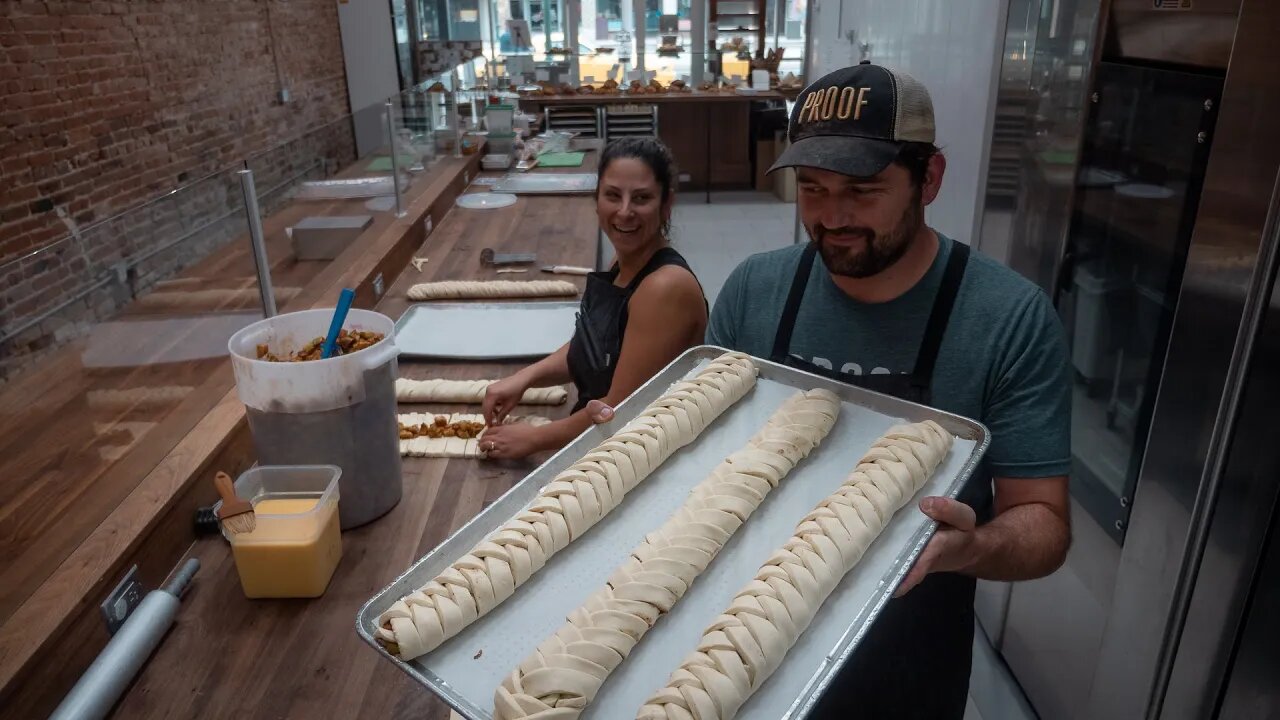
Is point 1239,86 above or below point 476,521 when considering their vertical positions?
above

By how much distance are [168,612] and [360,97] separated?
8769 mm

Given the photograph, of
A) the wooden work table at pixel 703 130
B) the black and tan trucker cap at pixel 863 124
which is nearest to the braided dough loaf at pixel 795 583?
the black and tan trucker cap at pixel 863 124

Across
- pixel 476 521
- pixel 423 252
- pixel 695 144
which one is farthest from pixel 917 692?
pixel 695 144

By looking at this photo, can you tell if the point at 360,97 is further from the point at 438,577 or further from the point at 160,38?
the point at 438,577

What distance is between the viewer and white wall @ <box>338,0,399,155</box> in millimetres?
8578

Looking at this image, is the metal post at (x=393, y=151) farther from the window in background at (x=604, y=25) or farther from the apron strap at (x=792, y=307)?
the window in background at (x=604, y=25)

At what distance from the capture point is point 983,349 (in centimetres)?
114

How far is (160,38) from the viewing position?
17.6ft

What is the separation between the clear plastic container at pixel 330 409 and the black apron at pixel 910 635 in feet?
2.11

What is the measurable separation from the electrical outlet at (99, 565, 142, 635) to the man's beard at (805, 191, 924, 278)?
1.11m

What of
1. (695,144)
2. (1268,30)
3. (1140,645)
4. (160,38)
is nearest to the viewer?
(1268,30)

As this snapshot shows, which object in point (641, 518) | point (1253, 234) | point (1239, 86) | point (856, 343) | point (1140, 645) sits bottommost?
point (1140, 645)

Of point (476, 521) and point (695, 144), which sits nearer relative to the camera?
point (476, 521)

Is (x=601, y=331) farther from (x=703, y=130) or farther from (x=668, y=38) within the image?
(x=668, y=38)
